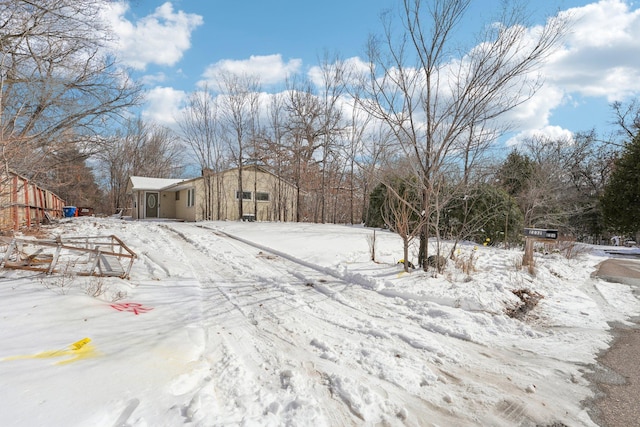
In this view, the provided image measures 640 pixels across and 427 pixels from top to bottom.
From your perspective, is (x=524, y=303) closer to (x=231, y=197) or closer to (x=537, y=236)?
(x=537, y=236)

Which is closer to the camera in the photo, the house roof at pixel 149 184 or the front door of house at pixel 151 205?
the house roof at pixel 149 184

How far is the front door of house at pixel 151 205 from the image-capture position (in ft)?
85.9

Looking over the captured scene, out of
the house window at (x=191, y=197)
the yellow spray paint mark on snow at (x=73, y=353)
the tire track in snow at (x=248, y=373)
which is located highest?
the house window at (x=191, y=197)

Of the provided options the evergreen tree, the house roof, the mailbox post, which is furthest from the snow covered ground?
the house roof

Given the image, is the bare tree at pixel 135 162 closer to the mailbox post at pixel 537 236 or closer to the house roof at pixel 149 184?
the house roof at pixel 149 184

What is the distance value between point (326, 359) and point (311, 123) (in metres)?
24.3

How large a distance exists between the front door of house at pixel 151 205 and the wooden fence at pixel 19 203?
823 cm

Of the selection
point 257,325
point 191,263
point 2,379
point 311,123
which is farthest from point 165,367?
point 311,123

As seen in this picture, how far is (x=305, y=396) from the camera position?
2625mm

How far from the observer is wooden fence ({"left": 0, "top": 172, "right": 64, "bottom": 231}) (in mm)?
7570

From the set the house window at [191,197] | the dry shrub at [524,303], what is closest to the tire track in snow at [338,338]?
the dry shrub at [524,303]

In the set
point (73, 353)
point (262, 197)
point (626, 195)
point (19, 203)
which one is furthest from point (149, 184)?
point (626, 195)

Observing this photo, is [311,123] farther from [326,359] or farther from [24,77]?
[326,359]

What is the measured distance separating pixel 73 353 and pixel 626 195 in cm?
2355
